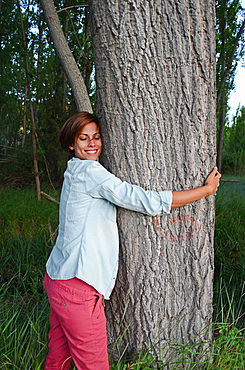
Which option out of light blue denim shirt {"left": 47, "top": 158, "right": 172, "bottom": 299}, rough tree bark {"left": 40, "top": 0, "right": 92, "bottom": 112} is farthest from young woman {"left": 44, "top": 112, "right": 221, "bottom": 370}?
rough tree bark {"left": 40, "top": 0, "right": 92, "bottom": 112}

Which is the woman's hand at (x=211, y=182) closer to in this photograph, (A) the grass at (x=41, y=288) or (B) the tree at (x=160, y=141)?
(B) the tree at (x=160, y=141)

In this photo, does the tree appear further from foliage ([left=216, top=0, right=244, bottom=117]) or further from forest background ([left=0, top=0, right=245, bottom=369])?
foliage ([left=216, top=0, right=244, bottom=117])

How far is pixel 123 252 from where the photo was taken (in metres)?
1.82

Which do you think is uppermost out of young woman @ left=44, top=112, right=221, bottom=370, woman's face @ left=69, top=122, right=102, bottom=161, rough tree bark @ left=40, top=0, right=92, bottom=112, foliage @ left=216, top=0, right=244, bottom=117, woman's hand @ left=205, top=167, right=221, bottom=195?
foliage @ left=216, top=0, right=244, bottom=117

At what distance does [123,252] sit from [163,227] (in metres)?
0.28

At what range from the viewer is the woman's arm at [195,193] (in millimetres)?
1673

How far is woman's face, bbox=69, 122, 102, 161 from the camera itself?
1824 mm

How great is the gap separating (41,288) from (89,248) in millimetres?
1787

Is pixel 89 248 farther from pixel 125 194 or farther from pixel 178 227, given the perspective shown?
pixel 178 227

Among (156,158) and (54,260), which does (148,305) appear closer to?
(54,260)

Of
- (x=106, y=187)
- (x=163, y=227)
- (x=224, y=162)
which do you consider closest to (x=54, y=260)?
(x=106, y=187)

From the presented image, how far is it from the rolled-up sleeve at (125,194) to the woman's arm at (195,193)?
5 cm

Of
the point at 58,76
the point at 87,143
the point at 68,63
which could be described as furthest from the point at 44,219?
the point at 58,76

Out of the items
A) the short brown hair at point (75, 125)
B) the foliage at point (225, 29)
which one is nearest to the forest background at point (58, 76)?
the foliage at point (225, 29)
